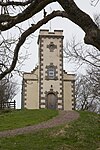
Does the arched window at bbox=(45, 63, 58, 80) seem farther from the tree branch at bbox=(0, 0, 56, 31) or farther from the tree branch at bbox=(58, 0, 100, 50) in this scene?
the tree branch at bbox=(58, 0, 100, 50)

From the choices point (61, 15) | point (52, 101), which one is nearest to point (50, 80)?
point (52, 101)

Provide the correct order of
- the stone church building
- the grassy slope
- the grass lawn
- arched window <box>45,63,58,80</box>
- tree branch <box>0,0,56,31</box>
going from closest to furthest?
tree branch <box>0,0,56,31</box> < the grassy slope < the grass lawn < the stone church building < arched window <box>45,63,58,80</box>

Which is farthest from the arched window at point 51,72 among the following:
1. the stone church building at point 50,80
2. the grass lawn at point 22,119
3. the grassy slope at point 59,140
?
the grassy slope at point 59,140

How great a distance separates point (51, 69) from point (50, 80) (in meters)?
1.27

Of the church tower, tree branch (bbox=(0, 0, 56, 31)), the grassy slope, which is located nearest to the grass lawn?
the grassy slope

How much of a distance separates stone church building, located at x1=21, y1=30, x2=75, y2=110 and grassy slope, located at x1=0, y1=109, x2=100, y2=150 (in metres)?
23.0

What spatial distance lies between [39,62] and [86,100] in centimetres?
1325

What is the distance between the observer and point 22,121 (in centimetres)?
2703

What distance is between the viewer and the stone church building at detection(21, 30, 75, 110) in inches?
1732

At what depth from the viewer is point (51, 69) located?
44.7m

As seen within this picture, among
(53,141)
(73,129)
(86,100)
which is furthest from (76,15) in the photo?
(86,100)

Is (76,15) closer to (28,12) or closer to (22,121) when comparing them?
(28,12)

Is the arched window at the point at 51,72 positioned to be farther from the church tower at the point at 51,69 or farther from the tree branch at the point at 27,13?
the tree branch at the point at 27,13

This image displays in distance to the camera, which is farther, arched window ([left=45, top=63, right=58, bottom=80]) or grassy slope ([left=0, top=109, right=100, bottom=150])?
arched window ([left=45, top=63, right=58, bottom=80])
